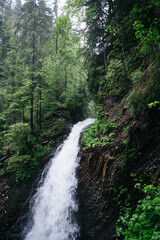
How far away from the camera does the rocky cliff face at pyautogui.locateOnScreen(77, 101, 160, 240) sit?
359 centimetres

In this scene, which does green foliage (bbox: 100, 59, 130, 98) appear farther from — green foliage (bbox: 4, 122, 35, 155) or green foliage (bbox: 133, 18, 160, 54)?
green foliage (bbox: 4, 122, 35, 155)

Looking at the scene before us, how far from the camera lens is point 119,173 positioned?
13.8 feet

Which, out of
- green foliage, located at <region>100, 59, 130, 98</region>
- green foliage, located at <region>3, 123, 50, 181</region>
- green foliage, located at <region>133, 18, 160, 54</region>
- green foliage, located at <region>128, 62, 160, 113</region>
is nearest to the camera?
green foliage, located at <region>133, 18, 160, 54</region>

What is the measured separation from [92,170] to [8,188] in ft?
20.3

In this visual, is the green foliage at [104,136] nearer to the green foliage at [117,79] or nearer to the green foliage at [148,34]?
the green foliage at [117,79]

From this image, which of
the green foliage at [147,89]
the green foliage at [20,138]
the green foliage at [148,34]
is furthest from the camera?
the green foliage at [20,138]

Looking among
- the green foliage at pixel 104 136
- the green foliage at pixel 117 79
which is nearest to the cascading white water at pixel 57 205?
the green foliage at pixel 104 136

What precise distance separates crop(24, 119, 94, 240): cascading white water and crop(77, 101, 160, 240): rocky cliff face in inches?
28.7

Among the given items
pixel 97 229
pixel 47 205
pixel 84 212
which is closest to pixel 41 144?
pixel 47 205

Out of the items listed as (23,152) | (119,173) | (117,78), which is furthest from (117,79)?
(23,152)

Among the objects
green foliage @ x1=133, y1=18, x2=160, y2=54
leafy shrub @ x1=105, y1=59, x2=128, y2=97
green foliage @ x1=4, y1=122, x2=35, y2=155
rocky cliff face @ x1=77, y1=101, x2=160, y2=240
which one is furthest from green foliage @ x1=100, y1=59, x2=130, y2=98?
green foliage @ x1=4, y1=122, x2=35, y2=155

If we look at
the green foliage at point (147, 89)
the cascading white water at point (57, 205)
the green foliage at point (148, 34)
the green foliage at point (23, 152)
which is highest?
the green foliage at point (148, 34)

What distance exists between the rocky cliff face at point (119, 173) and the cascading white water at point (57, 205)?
0.73m

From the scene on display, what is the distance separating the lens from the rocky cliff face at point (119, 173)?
359 centimetres
